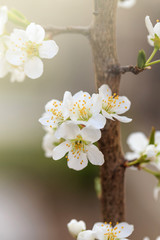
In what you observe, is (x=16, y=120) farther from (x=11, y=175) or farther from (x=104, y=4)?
(x=104, y=4)

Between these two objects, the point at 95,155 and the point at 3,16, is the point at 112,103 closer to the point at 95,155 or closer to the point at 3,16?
the point at 95,155

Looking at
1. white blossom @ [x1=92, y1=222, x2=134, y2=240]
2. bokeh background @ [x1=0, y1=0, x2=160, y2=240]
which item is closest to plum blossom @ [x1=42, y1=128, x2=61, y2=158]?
white blossom @ [x1=92, y1=222, x2=134, y2=240]

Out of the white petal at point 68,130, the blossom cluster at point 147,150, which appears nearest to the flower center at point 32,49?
the white petal at point 68,130

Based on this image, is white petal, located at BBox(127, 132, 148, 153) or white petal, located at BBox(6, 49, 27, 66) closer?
white petal, located at BBox(6, 49, 27, 66)

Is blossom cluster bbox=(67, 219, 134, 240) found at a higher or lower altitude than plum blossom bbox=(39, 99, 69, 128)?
lower

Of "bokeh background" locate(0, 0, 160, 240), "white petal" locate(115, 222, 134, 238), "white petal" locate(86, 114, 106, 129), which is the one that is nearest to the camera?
"white petal" locate(86, 114, 106, 129)

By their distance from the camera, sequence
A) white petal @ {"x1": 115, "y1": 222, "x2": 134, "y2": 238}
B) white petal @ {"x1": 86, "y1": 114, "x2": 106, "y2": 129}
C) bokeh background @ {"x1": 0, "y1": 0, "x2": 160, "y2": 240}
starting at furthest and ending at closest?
bokeh background @ {"x1": 0, "y1": 0, "x2": 160, "y2": 240} → white petal @ {"x1": 115, "y1": 222, "x2": 134, "y2": 238} → white petal @ {"x1": 86, "y1": 114, "x2": 106, "y2": 129}

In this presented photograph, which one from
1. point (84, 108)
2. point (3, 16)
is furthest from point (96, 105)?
point (3, 16)

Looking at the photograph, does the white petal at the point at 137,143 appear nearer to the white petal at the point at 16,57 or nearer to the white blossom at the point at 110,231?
the white blossom at the point at 110,231

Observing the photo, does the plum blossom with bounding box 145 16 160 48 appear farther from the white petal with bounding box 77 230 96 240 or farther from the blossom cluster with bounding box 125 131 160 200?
the white petal with bounding box 77 230 96 240

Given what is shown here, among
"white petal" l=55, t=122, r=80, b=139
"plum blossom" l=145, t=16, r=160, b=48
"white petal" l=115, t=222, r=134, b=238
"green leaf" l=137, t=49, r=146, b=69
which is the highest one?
"plum blossom" l=145, t=16, r=160, b=48
